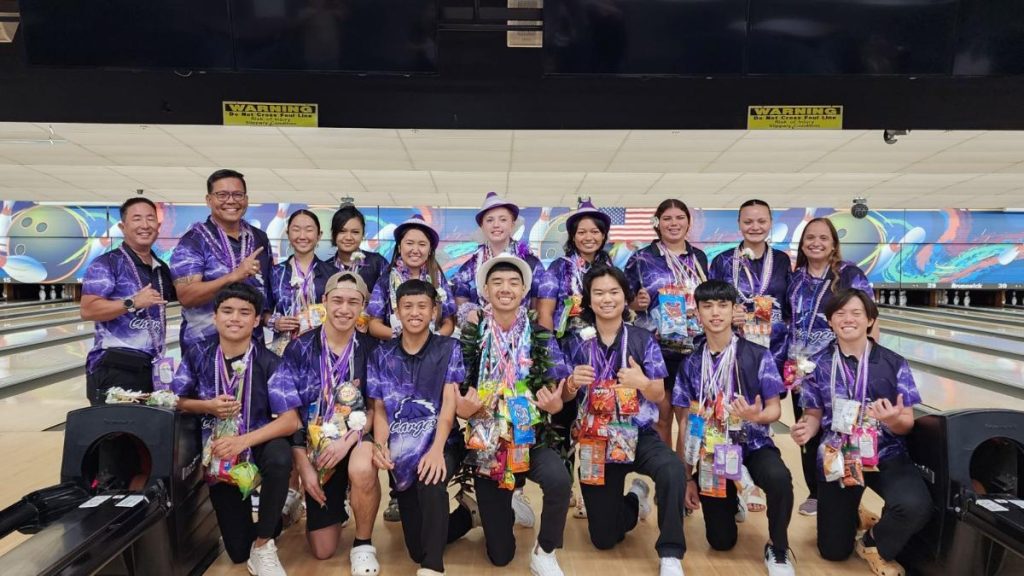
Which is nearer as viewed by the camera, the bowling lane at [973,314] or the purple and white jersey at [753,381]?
the purple and white jersey at [753,381]

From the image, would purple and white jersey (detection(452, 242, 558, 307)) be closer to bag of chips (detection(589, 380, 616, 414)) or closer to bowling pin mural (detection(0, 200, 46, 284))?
bag of chips (detection(589, 380, 616, 414))

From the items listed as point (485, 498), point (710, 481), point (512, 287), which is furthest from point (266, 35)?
point (710, 481)

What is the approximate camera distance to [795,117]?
117 inches

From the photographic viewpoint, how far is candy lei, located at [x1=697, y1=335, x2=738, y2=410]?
236 centimetres

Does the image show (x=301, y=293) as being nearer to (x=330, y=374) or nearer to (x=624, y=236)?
(x=330, y=374)

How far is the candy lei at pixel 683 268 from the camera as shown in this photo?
9.08 ft

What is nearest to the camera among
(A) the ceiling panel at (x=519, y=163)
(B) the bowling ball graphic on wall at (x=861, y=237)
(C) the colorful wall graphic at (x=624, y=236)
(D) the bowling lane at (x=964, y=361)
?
(D) the bowling lane at (x=964, y=361)

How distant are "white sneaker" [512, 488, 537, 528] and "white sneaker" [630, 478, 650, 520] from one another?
407 millimetres

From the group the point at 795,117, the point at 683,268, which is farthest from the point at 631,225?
the point at 683,268

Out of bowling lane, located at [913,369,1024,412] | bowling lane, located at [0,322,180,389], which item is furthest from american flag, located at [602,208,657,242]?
bowling lane, located at [0,322,180,389]

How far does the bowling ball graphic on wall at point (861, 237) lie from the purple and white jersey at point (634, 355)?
967cm

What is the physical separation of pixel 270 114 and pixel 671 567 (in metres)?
2.42

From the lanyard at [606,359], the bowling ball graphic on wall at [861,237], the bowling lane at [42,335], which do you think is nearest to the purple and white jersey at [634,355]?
the lanyard at [606,359]

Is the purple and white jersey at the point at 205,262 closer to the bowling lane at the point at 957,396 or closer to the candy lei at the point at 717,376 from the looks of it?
the candy lei at the point at 717,376
